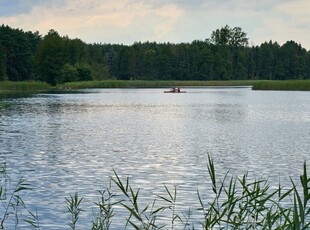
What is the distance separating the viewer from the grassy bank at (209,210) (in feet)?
25.4

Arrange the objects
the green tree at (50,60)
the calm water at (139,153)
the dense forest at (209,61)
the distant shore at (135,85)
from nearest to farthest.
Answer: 1. the calm water at (139,153)
2. the distant shore at (135,85)
3. the green tree at (50,60)
4. the dense forest at (209,61)

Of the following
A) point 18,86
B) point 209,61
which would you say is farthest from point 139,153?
point 209,61

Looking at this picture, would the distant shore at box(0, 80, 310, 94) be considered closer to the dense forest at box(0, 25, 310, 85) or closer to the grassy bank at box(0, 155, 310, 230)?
the dense forest at box(0, 25, 310, 85)

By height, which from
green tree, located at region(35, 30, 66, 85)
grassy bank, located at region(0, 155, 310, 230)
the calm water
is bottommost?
the calm water

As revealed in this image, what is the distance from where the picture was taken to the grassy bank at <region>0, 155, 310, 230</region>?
7734 mm

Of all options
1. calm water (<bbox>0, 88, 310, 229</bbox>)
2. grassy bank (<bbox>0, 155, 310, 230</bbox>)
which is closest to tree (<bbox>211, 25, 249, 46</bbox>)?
calm water (<bbox>0, 88, 310, 229</bbox>)

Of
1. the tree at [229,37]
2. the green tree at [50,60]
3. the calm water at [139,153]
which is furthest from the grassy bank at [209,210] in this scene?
the tree at [229,37]

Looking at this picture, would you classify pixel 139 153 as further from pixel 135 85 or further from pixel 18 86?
pixel 135 85

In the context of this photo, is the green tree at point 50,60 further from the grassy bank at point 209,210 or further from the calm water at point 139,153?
the grassy bank at point 209,210

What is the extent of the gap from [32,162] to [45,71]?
105179 millimetres

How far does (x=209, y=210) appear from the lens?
8.38 meters


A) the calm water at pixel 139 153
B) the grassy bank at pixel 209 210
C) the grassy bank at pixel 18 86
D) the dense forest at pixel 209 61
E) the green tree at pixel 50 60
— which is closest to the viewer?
the grassy bank at pixel 209 210

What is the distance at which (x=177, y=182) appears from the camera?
17.1m

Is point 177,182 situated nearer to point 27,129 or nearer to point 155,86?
point 27,129
